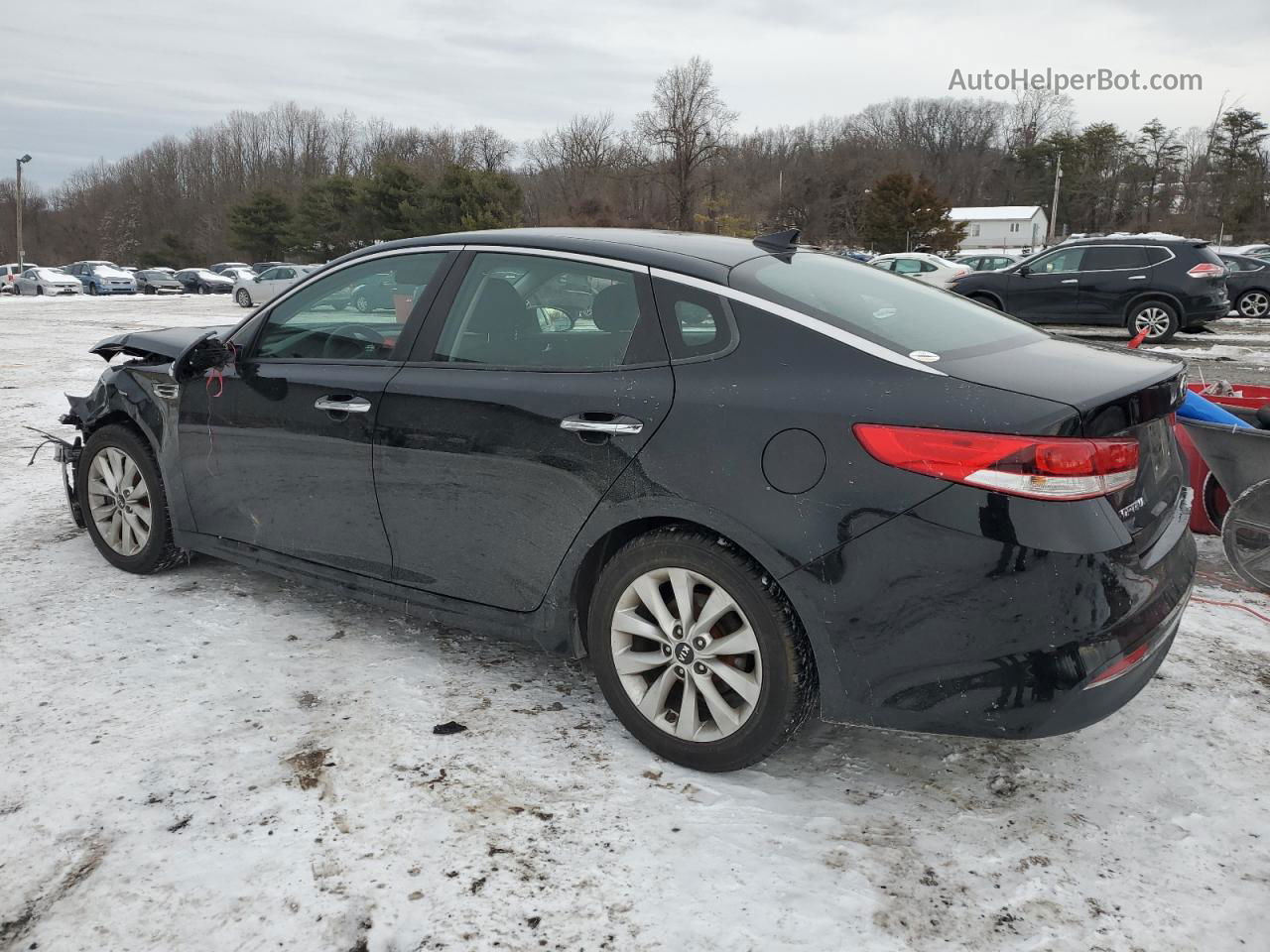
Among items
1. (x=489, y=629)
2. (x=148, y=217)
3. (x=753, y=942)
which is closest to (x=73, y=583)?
(x=489, y=629)

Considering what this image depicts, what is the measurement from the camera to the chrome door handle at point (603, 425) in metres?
2.85

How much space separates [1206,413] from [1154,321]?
12952mm

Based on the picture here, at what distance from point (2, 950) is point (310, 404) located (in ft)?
6.61

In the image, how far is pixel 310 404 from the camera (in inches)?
144

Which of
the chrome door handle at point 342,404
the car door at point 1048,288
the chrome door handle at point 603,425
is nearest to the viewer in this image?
the chrome door handle at point 603,425

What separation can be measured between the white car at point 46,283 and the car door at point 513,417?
149 ft

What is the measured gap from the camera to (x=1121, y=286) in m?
16.0

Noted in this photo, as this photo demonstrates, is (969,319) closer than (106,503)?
Yes

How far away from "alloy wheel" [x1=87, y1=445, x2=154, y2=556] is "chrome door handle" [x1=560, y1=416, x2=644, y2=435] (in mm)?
2477

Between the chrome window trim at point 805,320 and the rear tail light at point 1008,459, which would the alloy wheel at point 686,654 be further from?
the chrome window trim at point 805,320

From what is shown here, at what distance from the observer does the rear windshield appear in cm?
277

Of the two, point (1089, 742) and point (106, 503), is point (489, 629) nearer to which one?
point (1089, 742)

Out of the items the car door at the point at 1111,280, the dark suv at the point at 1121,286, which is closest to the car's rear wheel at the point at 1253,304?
the dark suv at the point at 1121,286

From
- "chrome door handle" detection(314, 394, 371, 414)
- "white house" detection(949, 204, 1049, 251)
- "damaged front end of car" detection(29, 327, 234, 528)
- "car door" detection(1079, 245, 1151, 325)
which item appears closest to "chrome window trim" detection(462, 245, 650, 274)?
"chrome door handle" detection(314, 394, 371, 414)
